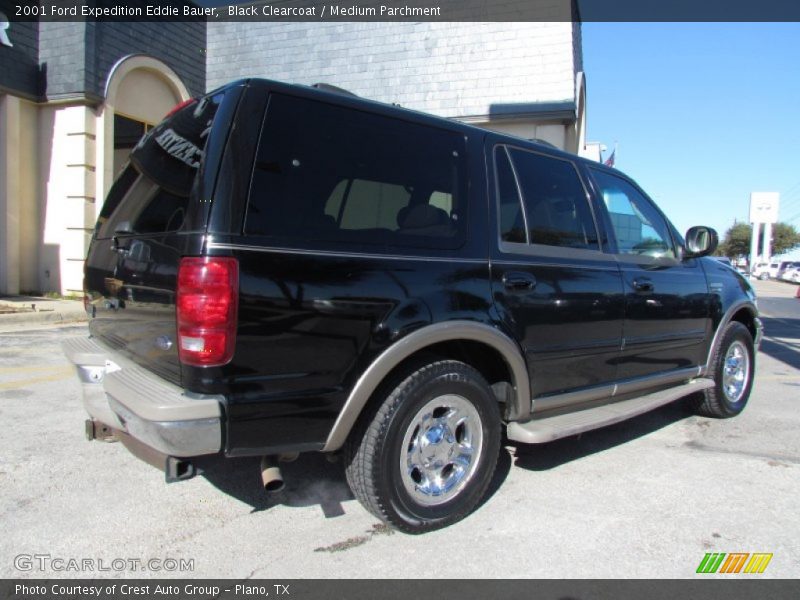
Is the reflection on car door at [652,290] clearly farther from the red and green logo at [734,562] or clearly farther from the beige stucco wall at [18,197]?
the beige stucco wall at [18,197]

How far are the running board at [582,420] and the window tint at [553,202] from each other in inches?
40.3

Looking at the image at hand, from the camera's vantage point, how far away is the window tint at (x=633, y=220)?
4086mm

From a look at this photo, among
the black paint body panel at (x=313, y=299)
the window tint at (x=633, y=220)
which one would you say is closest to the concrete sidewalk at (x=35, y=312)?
the black paint body panel at (x=313, y=299)

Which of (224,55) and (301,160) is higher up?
(224,55)

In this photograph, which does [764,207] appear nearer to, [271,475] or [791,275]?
[791,275]

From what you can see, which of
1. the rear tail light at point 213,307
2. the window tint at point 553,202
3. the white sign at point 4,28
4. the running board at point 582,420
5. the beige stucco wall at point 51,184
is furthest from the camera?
the beige stucco wall at point 51,184

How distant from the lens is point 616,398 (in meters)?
3.97

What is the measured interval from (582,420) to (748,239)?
87005 mm

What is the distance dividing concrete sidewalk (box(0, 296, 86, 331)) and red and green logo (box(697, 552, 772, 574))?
8.81 m

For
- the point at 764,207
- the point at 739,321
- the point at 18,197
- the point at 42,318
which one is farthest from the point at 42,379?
the point at 764,207

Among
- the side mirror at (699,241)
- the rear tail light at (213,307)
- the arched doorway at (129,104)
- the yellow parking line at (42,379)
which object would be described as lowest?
the yellow parking line at (42,379)
